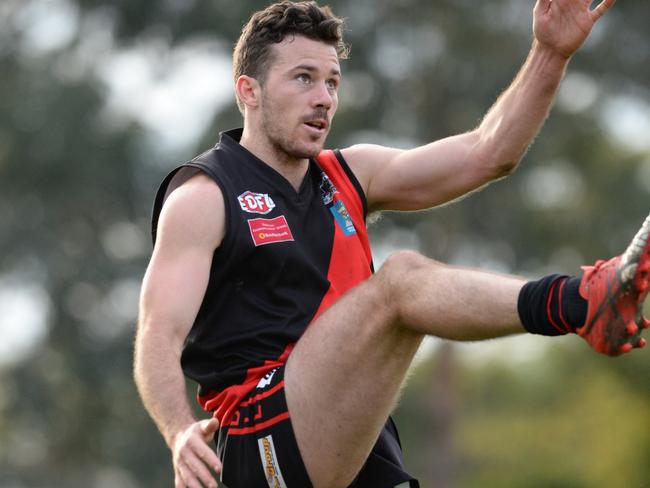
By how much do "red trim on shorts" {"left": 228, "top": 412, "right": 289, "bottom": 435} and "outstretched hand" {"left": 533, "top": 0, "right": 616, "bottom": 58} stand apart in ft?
7.00

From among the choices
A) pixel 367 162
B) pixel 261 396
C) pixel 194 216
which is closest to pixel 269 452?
pixel 261 396

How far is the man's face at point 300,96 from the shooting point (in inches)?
274

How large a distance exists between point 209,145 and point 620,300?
18.1m

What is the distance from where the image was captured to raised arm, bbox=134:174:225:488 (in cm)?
611

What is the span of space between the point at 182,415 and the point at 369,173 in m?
1.84

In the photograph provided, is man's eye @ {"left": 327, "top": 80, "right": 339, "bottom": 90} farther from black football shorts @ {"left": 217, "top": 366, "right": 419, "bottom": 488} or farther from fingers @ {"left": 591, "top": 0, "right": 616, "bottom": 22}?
black football shorts @ {"left": 217, "top": 366, "right": 419, "bottom": 488}

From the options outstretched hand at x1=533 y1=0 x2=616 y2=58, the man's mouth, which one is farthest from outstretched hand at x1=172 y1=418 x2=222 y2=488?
outstretched hand at x1=533 y1=0 x2=616 y2=58

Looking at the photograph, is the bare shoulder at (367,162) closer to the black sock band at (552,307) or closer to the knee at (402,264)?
the knee at (402,264)

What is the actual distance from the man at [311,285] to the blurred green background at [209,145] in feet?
51.6

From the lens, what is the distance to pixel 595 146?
25.5m

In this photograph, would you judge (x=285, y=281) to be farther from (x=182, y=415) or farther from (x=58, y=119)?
(x=58, y=119)

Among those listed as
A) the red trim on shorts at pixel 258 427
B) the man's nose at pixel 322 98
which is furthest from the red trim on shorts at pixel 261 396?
the man's nose at pixel 322 98

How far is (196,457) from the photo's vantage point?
5594 millimetres

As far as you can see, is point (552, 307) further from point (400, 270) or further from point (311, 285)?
point (311, 285)
